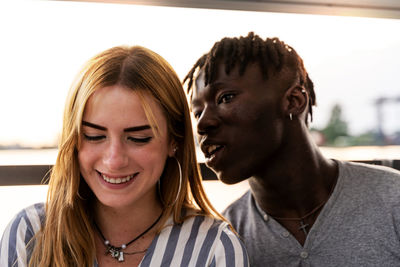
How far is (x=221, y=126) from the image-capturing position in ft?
4.22

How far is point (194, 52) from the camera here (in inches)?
66.9

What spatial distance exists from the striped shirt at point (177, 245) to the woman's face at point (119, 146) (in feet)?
0.48

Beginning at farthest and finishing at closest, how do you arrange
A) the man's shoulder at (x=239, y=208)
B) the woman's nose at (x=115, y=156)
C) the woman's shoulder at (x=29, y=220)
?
the man's shoulder at (x=239, y=208) → the woman's shoulder at (x=29, y=220) → the woman's nose at (x=115, y=156)

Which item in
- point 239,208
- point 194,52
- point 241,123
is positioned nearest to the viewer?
point 241,123

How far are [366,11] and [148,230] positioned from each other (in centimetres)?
126

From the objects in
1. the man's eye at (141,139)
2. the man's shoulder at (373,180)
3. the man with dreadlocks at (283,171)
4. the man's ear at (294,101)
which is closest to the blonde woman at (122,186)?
the man's eye at (141,139)

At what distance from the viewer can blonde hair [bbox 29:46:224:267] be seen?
3.62ft

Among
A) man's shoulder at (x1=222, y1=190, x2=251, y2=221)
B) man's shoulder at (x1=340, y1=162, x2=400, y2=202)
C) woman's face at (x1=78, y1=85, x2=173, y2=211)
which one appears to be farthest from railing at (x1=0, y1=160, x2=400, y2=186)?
man's shoulder at (x1=340, y1=162, x2=400, y2=202)

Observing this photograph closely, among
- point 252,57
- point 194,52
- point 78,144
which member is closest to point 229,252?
point 78,144

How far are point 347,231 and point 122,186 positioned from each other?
0.63 meters

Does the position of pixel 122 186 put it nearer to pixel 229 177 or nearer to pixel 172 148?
pixel 172 148

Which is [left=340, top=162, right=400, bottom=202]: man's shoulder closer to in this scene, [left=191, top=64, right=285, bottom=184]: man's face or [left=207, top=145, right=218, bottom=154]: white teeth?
[left=191, top=64, right=285, bottom=184]: man's face

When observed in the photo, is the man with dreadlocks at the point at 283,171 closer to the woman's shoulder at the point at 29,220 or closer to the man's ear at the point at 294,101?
the man's ear at the point at 294,101

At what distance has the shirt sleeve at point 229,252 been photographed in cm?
111
